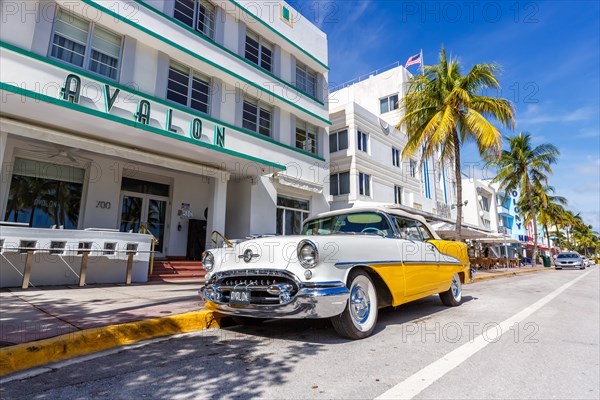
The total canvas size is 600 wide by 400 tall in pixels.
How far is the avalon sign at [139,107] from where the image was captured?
8.09 m

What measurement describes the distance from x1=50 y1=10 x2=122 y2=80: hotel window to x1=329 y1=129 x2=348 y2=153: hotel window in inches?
459

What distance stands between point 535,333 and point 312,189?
1103cm

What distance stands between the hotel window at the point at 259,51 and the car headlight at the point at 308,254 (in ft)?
39.5

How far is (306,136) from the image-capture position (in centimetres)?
1581

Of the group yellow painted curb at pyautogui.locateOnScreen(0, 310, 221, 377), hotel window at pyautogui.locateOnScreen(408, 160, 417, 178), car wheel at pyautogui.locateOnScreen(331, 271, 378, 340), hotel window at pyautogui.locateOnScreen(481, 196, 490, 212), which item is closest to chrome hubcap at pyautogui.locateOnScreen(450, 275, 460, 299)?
car wheel at pyautogui.locateOnScreen(331, 271, 378, 340)

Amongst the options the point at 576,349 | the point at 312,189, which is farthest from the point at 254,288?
the point at 312,189

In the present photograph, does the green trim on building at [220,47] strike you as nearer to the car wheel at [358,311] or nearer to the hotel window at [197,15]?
the hotel window at [197,15]

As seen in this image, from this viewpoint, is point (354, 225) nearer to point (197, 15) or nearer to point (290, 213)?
point (290, 213)

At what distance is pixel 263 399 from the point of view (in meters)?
2.27

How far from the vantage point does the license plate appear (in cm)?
353

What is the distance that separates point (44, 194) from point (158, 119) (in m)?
3.77

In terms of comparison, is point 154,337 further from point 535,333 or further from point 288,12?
point 288,12

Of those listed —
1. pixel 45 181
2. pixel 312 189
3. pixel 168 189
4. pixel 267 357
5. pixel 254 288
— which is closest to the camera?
pixel 267 357

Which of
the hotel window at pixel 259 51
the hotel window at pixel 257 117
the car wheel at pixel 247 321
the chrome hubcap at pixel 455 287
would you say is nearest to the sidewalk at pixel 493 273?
the chrome hubcap at pixel 455 287
